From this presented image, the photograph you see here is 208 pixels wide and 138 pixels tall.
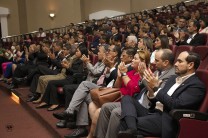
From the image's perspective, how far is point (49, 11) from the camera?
32.3 ft

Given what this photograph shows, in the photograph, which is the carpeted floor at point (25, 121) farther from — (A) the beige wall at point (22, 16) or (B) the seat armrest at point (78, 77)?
(A) the beige wall at point (22, 16)

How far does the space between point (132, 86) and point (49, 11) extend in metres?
7.92

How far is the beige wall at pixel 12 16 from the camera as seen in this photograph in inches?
370

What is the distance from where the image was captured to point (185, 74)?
195 cm

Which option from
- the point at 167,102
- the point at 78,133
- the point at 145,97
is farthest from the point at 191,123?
the point at 78,133

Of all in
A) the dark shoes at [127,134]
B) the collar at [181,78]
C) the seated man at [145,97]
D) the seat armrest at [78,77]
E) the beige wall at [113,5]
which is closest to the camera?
the dark shoes at [127,134]

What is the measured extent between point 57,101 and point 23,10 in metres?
6.70

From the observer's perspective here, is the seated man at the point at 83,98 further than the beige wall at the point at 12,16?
No

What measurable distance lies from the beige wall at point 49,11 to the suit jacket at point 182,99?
832 cm

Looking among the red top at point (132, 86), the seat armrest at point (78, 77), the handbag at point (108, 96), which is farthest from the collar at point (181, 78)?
the seat armrest at point (78, 77)

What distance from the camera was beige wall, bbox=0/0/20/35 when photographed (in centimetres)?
940

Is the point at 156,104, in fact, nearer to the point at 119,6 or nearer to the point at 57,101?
the point at 57,101

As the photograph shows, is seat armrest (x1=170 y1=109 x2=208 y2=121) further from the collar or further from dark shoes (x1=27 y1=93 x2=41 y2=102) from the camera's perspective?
dark shoes (x1=27 y1=93 x2=41 y2=102)

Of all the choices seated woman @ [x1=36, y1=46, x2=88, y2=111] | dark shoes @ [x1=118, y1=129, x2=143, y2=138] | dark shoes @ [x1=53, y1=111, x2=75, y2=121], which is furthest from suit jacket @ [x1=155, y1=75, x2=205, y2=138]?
seated woman @ [x1=36, y1=46, x2=88, y2=111]
